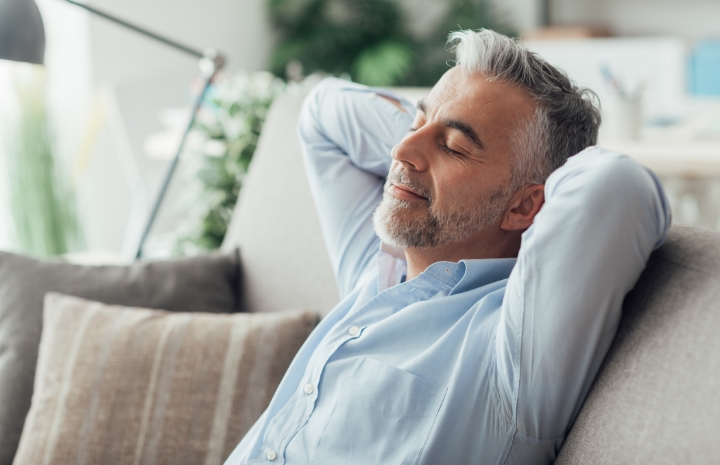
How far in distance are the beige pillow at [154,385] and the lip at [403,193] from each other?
0.37m

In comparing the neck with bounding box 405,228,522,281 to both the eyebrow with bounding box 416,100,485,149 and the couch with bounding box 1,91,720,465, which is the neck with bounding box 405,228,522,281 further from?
the couch with bounding box 1,91,720,465

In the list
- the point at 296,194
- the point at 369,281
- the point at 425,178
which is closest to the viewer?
the point at 425,178

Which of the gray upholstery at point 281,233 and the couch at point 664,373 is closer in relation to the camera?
the couch at point 664,373

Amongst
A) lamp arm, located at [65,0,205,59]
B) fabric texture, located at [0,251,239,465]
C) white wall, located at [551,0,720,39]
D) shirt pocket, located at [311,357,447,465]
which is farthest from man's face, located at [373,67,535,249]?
white wall, located at [551,0,720,39]

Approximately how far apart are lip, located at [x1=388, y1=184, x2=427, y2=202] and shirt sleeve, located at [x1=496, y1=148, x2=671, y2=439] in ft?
0.91

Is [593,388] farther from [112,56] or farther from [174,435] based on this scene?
[112,56]

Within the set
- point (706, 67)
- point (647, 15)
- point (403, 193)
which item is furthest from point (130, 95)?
point (647, 15)

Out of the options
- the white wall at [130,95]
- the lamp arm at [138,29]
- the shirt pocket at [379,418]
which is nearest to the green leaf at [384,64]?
the white wall at [130,95]

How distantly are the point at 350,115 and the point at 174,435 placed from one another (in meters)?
0.66

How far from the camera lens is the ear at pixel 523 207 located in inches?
44.9

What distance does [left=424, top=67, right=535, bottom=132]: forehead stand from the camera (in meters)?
1.12

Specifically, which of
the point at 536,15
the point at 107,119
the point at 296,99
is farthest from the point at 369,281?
the point at 536,15

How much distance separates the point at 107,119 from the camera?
3854 millimetres

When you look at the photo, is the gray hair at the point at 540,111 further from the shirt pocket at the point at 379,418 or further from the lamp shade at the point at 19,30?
the lamp shade at the point at 19,30
